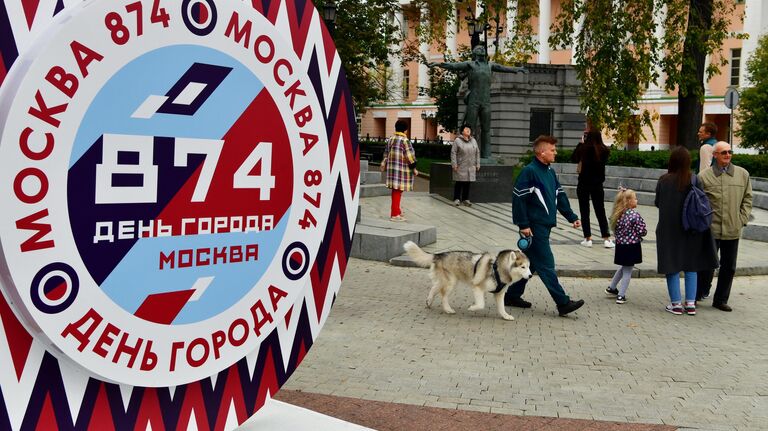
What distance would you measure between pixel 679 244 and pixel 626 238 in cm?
74

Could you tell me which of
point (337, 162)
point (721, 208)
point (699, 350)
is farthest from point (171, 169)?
point (721, 208)

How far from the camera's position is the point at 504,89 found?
36.2 m

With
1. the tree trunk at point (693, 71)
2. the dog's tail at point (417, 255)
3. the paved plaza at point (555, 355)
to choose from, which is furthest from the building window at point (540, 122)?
the dog's tail at point (417, 255)

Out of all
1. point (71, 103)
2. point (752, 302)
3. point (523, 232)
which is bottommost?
point (752, 302)

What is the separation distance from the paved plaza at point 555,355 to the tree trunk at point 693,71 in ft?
38.3

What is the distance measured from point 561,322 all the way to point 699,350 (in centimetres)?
146

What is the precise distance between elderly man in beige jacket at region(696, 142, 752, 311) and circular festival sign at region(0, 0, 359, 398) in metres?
7.01

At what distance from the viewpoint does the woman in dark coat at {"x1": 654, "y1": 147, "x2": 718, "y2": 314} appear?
30.2 feet

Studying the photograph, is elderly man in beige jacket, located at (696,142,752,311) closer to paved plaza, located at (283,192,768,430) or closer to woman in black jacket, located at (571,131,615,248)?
paved plaza, located at (283,192,768,430)

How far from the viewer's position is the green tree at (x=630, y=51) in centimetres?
2123

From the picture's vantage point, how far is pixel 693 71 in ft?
72.4

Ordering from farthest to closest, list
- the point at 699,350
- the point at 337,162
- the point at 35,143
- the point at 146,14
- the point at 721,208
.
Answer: the point at 721,208
the point at 699,350
the point at 337,162
the point at 146,14
the point at 35,143

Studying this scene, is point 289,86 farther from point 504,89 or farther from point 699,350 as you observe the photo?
point 504,89

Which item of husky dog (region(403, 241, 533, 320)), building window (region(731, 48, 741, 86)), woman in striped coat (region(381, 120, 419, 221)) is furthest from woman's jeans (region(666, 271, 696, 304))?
building window (region(731, 48, 741, 86))
